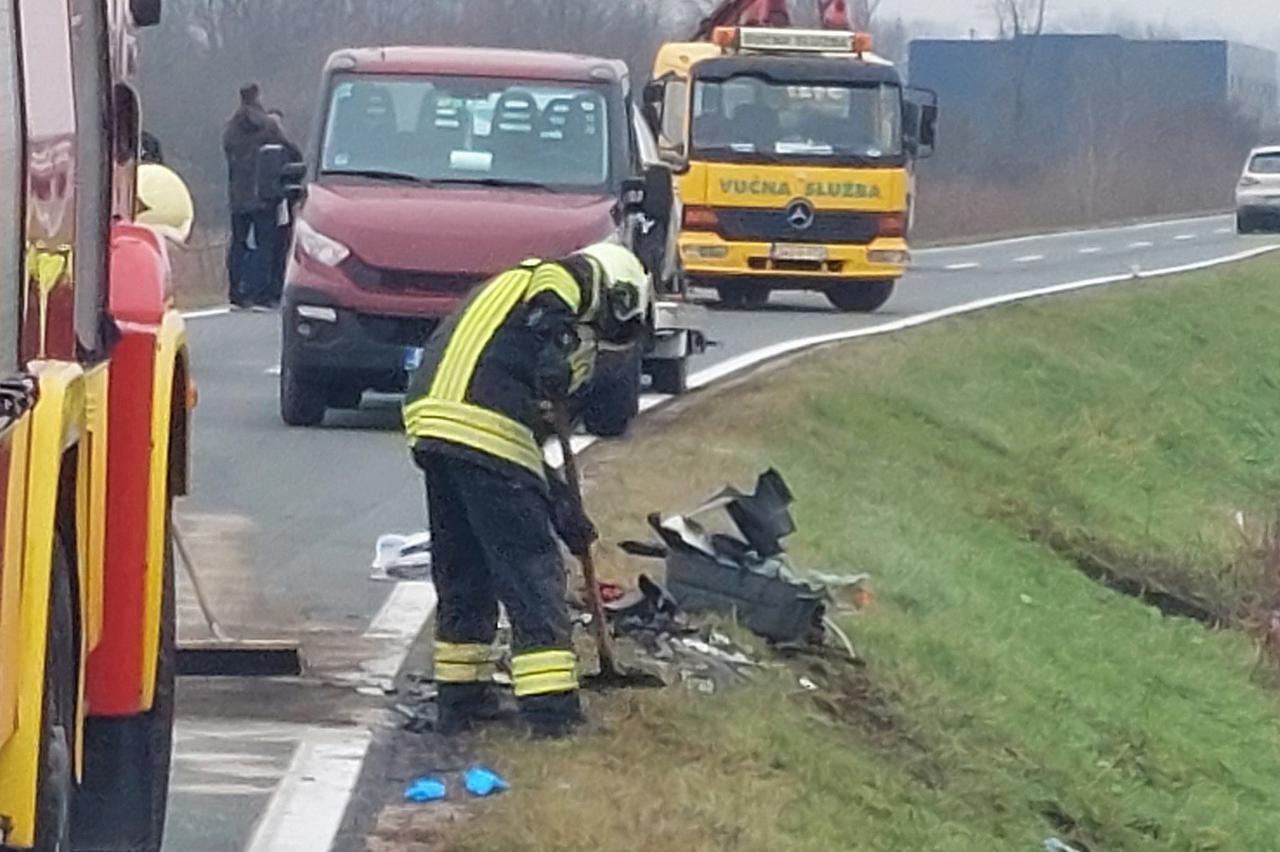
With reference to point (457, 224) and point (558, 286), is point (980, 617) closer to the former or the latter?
point (457, 224)

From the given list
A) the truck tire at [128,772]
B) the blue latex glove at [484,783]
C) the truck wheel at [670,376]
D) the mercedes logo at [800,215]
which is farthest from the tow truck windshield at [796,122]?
the truck tire at [128,772]

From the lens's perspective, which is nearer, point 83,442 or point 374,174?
point 83,442

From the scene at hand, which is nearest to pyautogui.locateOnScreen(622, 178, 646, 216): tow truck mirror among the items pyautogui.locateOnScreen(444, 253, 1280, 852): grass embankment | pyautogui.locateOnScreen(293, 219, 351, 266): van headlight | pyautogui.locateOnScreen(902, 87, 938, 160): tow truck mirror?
pyautogui.locateOnScreen(444, 253, 1280, 852): grass embankment

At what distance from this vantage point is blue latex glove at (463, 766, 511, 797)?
26.4ft

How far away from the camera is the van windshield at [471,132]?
53.4 feet

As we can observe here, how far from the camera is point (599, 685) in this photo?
30.4ft

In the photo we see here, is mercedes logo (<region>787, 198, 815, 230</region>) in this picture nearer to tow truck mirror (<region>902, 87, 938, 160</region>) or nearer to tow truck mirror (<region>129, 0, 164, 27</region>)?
tow truck mirror (<region>902, 87, 938, 160</region>)

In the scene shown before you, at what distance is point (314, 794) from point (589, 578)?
1375 millimetres

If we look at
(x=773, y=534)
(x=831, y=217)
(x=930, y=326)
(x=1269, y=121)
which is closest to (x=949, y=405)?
(x=930, y=326)

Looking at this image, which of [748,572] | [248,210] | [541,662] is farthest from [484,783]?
[248,210]

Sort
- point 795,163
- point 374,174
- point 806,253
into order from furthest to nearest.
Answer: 1. point 795,163
2. point 806,253
3. point 374,174

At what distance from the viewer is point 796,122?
2720cm

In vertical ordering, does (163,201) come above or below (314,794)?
above

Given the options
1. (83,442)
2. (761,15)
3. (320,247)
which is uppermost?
→ (83,442)
